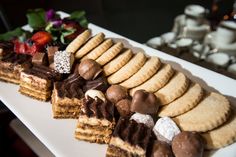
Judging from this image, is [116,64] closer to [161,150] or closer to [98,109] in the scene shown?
[98,109]

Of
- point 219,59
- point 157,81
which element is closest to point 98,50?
point 157,81

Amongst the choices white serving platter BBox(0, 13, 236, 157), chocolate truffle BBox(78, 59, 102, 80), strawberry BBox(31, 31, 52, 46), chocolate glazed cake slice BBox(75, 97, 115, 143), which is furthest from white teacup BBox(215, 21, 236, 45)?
chocolate glazed cake slice BBox(75, 97, 115, 143)

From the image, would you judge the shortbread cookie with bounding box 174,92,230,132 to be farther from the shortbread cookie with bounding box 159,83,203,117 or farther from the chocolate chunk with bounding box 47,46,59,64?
the chocolate chunk with bounding box 47,46,59,64

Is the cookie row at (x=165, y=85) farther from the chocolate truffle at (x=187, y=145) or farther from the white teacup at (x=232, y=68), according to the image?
the white teacup at (x=232, y=68)

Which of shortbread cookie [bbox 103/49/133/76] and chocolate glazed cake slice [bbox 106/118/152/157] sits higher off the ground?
shortbread cookie [bbox 103/49/133/76]

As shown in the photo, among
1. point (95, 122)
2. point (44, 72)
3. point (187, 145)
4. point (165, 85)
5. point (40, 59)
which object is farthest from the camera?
point (40, 59)

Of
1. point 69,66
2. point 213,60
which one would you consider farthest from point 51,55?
point 213,60

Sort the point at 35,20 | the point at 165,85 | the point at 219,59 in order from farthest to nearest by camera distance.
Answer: the point at 35,20 → the point at 219,59 → the point at 165,85
